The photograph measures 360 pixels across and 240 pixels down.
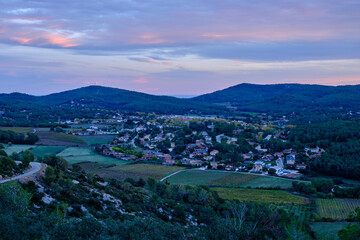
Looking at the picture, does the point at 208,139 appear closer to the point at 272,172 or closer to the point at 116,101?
the point at 272,172

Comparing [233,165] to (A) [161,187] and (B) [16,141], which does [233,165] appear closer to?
(A) [161,187]

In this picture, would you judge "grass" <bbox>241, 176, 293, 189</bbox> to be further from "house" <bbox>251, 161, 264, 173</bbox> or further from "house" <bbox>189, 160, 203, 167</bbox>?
"house" <bbox>189, 160, 203, 167</bbox>

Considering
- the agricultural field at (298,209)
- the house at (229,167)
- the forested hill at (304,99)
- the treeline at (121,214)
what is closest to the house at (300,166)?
the house at (229,167)

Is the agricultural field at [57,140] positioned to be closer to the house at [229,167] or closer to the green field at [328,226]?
the house at [229,167]

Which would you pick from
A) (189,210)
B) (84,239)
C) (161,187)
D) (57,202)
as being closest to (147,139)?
(161,187)

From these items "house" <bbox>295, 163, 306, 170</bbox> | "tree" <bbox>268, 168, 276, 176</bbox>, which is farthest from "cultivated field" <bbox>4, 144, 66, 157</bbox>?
"house" <bbox>295, 163, 306, 170</bbox>

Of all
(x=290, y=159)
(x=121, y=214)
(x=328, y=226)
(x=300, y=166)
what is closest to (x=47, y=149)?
(x=121, y=214)
